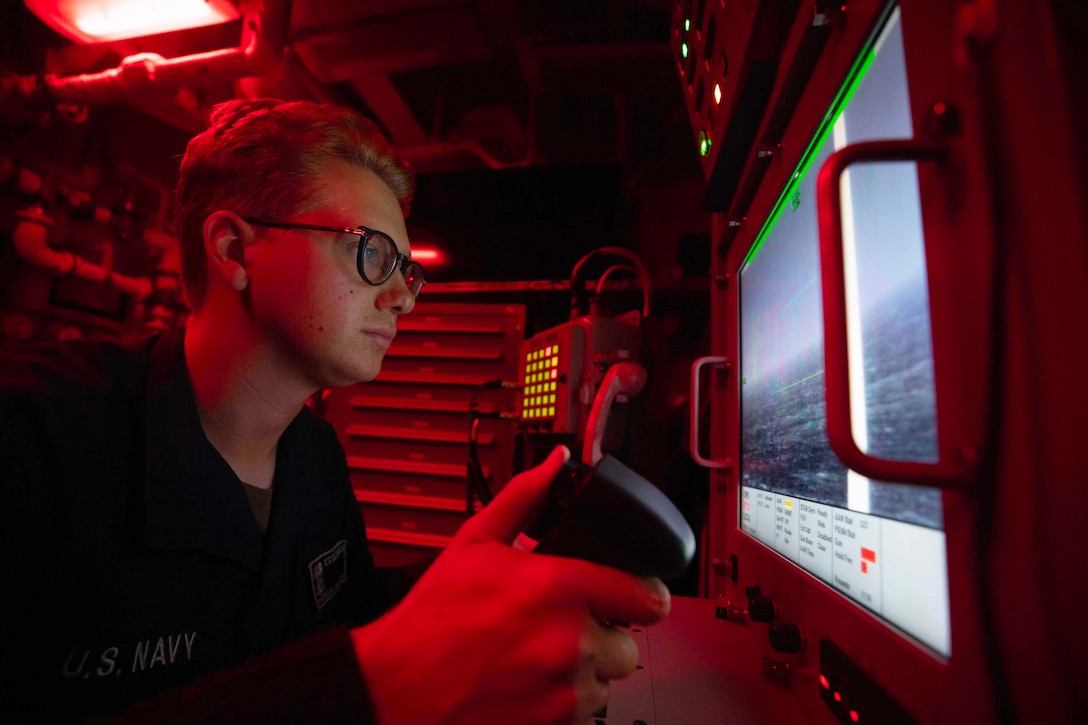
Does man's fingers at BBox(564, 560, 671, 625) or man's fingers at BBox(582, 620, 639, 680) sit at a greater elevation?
man's fingers at BBox(564, 560, 671, 625)

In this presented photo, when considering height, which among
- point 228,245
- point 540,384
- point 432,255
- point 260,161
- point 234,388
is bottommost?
point 234,388

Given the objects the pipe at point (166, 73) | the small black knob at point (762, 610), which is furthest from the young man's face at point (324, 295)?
the pipe at point (166, 73)

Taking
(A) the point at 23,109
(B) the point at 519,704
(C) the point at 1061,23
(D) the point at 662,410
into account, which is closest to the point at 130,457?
(B) the point at 519,704

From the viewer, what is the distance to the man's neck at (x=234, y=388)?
0.77 meters

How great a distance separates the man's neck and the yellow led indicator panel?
72 centimetres

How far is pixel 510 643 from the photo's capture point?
30 centimetres

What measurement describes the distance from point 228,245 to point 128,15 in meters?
1.39

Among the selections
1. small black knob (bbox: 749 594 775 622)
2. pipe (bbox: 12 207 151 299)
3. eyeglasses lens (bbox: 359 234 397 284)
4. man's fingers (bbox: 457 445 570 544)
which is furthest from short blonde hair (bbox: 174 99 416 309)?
pipe (bbox: 12 207 151 299)

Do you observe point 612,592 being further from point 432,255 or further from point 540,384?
point 432,255

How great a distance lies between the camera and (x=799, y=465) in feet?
2.02

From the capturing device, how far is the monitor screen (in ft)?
1.17

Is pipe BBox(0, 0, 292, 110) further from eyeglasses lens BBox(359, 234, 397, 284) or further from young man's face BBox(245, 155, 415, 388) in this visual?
eyeglasses lens BBox(359, 234, 397, 284)

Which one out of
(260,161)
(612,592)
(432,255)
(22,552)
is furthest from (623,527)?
(432,255)

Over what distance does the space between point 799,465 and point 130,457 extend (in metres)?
0.96
